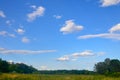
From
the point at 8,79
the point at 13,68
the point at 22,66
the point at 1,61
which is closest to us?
the point at 8,79

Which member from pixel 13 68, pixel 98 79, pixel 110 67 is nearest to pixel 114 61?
pixel 110 67

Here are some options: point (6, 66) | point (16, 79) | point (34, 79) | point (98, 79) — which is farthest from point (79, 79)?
point (6, 66)

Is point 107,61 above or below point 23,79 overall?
above

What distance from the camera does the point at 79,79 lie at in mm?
35500

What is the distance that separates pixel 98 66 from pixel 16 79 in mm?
86968

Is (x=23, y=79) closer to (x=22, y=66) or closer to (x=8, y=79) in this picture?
(x=8, y=79)

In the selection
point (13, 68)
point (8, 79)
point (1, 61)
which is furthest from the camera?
point (13, 68)

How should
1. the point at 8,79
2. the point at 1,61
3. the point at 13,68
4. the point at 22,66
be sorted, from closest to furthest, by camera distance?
the point at 8,79
the point at 1,61
the point at 13,68
the point at 22,66

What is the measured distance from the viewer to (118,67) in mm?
115438

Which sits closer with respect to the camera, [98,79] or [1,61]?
[98,79]

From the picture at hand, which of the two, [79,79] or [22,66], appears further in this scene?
[22,66]

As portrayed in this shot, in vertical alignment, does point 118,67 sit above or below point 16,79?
above

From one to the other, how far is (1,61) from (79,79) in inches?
2460

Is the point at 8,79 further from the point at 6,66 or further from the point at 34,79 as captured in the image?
the point at 6,66
